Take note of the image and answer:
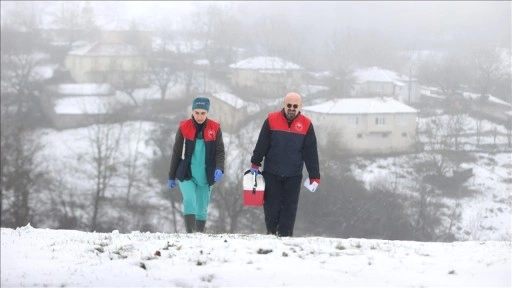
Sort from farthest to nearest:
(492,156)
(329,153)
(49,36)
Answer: (49,36)
(329,153)
(492,156)

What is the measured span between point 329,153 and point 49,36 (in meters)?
34.7

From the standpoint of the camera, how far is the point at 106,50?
5584 centimetres

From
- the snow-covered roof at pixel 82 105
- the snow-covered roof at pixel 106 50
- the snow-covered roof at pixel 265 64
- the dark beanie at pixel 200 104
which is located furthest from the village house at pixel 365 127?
the dark beanie at pixel 200 104

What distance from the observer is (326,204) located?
27969mm

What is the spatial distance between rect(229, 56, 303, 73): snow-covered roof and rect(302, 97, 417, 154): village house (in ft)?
29.5

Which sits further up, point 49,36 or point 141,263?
point 49,36

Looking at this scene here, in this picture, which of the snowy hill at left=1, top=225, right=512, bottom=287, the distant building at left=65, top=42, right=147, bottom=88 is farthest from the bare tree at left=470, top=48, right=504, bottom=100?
the distant building at left=65, top=42, right=147, bottom=88

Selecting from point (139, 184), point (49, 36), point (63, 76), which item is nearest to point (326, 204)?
point (139, 184)

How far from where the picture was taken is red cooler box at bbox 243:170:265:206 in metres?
6.09

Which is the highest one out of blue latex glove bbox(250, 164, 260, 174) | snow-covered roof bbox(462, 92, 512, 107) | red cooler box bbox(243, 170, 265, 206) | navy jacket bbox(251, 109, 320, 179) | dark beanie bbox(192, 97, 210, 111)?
snow-covered roof bbox(462, 92, 512, 107)

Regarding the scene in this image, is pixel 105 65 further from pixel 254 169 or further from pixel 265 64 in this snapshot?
pixel 254 169

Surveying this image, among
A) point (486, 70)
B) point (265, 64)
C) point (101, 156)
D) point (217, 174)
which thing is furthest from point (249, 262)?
point (265, 64)

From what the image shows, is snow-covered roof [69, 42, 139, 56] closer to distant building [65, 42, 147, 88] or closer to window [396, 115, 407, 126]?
distant building [65, 42, 147, 88]

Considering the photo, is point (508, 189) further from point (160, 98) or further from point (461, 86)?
point (160, 98)
